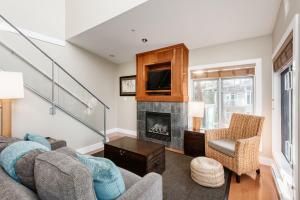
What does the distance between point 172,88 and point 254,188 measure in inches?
89.0

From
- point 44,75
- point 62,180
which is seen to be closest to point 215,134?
point 62,180

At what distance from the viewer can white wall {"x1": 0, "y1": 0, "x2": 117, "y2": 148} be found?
262 cm

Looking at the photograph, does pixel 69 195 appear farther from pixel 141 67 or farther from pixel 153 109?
pixel 141 67

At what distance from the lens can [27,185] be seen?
958 millimetres

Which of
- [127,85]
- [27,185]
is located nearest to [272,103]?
[27,185]

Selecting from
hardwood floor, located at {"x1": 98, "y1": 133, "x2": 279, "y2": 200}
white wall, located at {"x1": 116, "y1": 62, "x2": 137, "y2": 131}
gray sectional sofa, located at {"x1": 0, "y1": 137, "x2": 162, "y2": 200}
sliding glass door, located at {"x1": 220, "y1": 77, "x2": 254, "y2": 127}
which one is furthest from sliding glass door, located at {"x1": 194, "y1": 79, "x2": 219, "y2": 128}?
gray sectional sofa, located at {"x1": 0, "y1": 137, "x2": 162, "y2": 200}

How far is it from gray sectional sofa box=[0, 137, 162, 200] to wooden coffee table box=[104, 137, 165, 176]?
1098 millimetres

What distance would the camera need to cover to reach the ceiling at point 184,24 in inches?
84.0

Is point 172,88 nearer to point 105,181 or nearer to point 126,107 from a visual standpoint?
point 126,107

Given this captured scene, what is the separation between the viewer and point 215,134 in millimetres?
2744

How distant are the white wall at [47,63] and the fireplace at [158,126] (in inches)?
52.7

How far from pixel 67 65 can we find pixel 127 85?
1.84 meters

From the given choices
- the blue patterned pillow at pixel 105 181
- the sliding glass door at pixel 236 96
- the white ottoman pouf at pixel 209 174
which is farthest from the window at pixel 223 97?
the blue patterned pillow at pixel 105 181

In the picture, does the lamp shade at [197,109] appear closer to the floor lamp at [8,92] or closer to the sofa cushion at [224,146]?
the sofa cushion at [224,146]
